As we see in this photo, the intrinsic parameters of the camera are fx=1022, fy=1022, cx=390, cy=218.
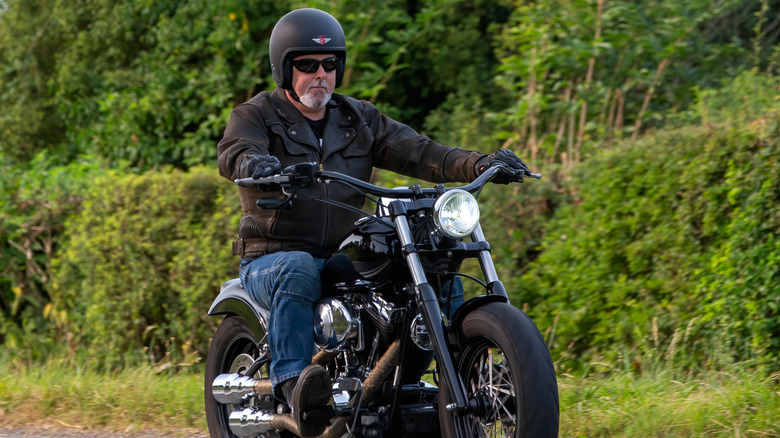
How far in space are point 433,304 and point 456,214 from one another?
0.36 meters

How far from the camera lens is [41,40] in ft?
42.4

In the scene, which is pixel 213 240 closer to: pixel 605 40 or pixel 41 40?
pixel 605 40

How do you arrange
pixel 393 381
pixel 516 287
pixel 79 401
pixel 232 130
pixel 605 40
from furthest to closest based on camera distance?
pixel 605 40
pixel 516 287
pixel 79 401
pixel 232 130
pixel 393 381

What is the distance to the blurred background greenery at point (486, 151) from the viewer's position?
6.29 metres

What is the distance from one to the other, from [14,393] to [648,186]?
4397 millimetres

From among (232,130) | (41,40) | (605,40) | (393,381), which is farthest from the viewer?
(41,40)

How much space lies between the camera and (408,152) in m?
4.90

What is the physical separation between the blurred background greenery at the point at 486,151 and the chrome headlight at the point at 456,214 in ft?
7.51

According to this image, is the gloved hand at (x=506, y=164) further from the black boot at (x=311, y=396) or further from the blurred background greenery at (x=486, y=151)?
the blurred background greenery at (x=486, y=151)

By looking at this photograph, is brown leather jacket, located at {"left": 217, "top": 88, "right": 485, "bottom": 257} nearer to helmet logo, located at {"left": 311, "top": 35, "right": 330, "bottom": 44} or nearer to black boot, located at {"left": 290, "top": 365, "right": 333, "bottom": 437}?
helmet logo, located at {"left": 311, "top": 35, "right": 330, "bottom": 44}

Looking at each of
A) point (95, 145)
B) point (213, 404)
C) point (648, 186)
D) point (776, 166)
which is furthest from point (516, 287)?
point (95, 145)

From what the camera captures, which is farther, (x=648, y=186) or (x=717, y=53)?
(x=717, y=53)

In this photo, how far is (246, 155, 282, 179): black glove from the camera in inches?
155

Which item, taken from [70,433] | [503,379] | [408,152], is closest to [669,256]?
[408,152]
